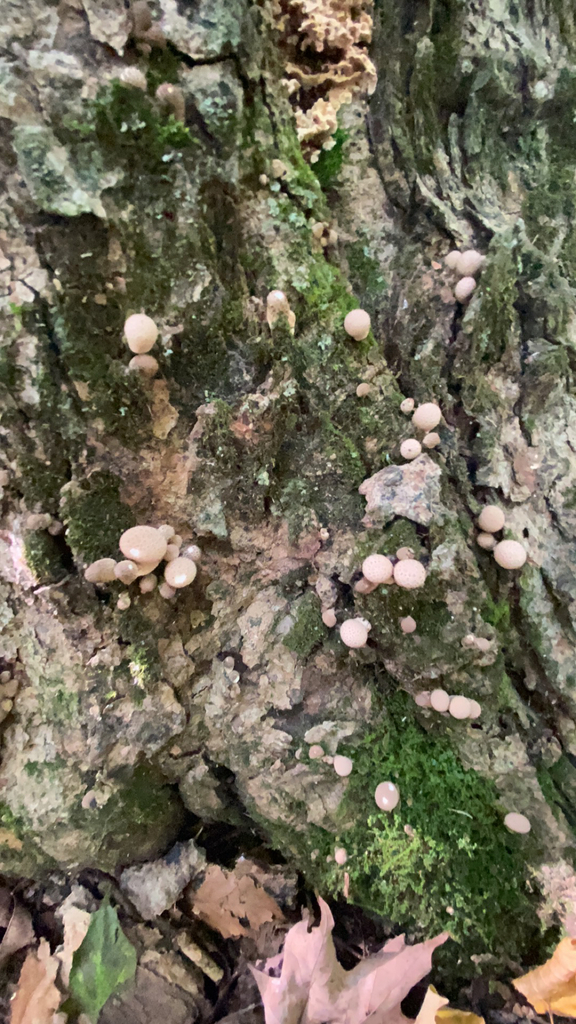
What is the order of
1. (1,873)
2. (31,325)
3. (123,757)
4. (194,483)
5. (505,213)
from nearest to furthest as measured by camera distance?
(31,325) < (194,483) < (123,757) < (505,213) < (1,873)

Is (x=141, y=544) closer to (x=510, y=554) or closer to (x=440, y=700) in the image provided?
(x=440, y=700)

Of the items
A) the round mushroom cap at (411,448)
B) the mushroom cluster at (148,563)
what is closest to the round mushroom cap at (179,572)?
the mushroom cluster at (148,563)

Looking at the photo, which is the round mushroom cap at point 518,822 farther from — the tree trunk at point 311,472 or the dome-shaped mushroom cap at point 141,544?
the dome-shaped mushroom cap at point 141,544

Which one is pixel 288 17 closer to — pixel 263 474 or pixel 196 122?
pixel 196 122

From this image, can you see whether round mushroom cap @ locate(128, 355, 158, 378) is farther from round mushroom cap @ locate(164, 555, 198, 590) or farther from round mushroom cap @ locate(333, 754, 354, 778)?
round mushroom cap @ locate(333, 754, 354, 778)

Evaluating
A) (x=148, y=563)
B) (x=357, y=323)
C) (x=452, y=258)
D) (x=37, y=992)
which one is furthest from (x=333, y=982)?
(x=452, y=258)

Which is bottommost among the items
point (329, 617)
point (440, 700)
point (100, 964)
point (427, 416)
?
point (100, 964)

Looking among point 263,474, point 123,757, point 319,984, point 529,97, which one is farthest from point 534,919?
point 529,97

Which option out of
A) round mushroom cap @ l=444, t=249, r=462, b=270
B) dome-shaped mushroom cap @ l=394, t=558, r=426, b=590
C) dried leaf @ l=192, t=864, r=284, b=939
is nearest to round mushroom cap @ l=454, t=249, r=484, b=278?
round mushroom cap @ l=444, t=249, r=462, b=270
